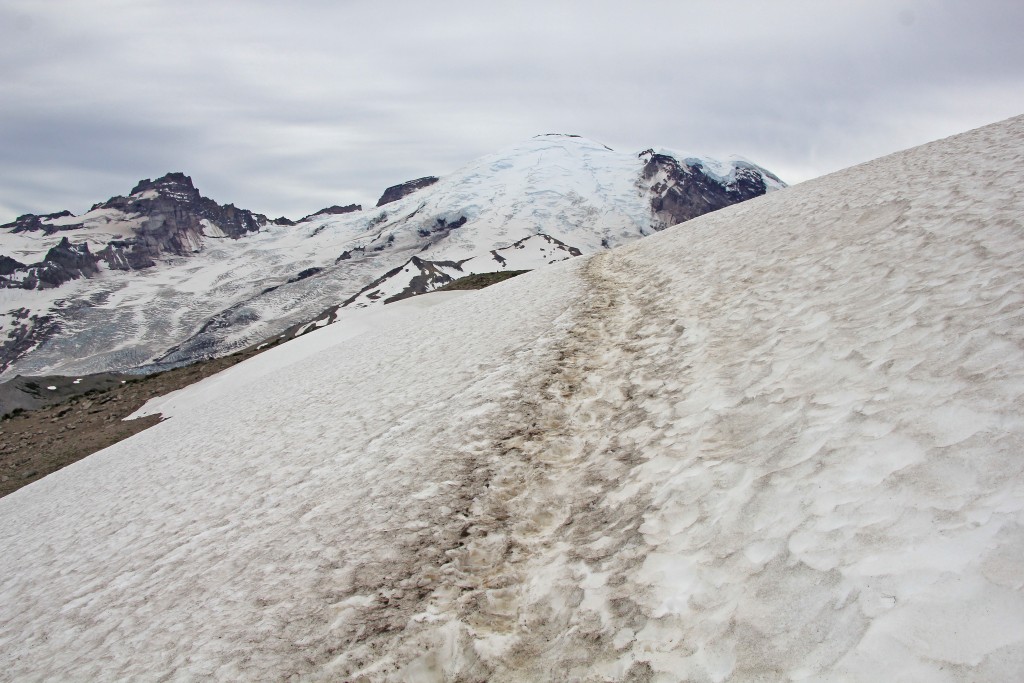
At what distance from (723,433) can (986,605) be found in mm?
3325

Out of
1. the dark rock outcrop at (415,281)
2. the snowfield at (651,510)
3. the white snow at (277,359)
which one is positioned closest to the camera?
the snowfield at (651,510)

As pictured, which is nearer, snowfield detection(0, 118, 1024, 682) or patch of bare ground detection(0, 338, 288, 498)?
snowfield detection(0, 118, 1024, 682)

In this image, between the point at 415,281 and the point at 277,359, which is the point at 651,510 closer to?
the point at 277,359

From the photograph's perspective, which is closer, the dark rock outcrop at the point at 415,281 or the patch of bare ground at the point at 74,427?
the patch of bare ground at the point at 74,427

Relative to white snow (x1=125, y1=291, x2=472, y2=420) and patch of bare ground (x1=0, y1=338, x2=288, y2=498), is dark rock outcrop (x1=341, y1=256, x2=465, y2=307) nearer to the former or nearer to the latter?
patch of bare ground (x1=0, y1=338, x2=288, y2=498)

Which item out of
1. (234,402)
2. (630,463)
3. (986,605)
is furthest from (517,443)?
(234,402)

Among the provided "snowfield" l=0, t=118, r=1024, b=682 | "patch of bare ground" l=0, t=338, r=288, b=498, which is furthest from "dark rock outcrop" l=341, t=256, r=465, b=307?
"snowfield" l=0, t=118, r=1024, b=682

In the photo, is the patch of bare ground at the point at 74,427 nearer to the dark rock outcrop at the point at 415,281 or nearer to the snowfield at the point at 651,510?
the snowfield at the point at 651,510

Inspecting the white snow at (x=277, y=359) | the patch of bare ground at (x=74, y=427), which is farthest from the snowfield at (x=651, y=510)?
the white snow at (x=277, y=359)

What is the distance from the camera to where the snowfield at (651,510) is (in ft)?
11.6

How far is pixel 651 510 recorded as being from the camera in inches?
213

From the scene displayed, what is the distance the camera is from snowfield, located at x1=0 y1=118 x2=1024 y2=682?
3.53 m

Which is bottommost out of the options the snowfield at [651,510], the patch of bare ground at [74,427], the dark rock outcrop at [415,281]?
the snowfield at [651,510]

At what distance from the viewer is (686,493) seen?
5.38m
